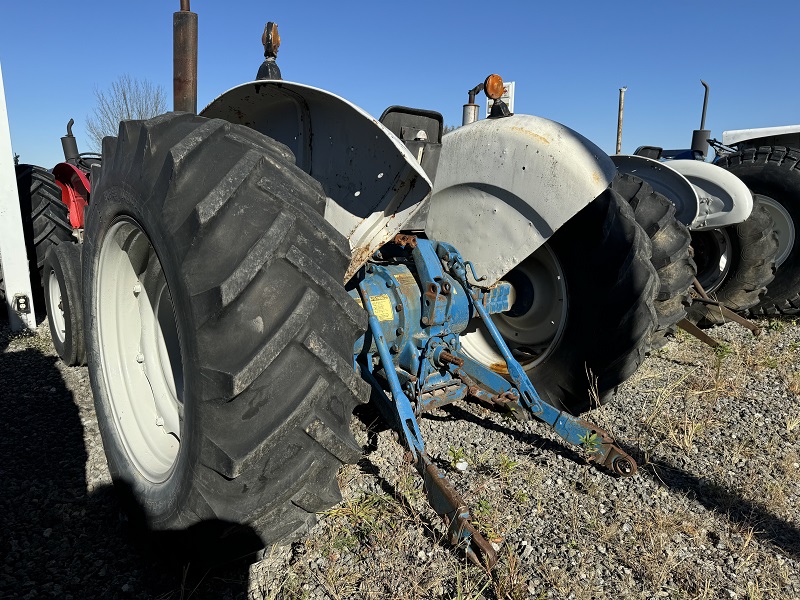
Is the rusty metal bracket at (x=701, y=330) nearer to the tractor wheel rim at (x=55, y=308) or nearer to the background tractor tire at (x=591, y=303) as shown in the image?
the background tractor tire at (x=591, y=303)

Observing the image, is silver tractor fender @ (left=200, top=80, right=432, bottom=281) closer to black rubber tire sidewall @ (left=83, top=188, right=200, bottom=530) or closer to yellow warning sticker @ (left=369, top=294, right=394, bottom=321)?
yellow warning sticker @ (left=369, top=294, right=394, bottom=321)

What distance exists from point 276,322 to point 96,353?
3.65 feet

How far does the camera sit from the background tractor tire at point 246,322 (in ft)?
3.94

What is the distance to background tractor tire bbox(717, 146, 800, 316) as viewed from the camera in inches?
202

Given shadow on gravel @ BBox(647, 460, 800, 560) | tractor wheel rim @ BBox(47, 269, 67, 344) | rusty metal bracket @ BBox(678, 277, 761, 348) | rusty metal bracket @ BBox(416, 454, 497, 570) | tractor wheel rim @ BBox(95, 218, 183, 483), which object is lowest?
tractor wheel rim @ BBox(47, 269, 67, 344)

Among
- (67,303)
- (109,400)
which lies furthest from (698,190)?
(67,303)

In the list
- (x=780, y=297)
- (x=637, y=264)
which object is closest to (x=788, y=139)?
(x=780, y=297)

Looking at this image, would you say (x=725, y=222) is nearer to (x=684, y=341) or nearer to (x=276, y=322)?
(x=684, y=341)

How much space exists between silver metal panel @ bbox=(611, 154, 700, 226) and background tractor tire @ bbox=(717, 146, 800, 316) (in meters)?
1.48

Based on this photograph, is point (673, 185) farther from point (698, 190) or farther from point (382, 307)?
point (382, 307)

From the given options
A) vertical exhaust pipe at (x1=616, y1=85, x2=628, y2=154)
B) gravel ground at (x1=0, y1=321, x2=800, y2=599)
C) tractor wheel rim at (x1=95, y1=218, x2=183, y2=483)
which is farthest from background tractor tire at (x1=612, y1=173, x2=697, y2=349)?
vertical exhaust pipe at (x1=616, y1=85, x2=628, y2=154)

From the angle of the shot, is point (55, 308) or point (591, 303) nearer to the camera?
point (591, 303)

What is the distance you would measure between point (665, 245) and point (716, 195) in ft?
5.44

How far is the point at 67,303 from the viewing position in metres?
3.19
